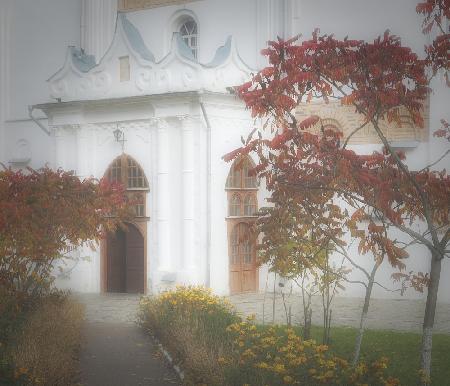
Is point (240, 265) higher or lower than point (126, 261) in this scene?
lower

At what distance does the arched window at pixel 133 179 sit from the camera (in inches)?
760

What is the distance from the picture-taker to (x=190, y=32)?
69.6ft

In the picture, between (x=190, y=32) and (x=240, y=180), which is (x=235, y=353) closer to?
(x=240, y=180)

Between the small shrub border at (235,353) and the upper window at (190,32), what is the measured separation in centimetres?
979

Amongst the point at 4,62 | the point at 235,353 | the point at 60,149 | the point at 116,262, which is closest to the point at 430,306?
the point at 235,353

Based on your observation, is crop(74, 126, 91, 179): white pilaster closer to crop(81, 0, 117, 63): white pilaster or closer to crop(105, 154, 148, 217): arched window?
crop(105, 154, 148, 217): arched window

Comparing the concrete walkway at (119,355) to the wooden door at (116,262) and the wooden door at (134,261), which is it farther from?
the wooden door at (116,262)

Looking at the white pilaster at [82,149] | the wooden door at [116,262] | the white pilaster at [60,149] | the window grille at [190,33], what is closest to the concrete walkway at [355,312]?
A: the wooden door at [116,262]

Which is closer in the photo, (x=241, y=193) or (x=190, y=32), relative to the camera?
(x=241, y=193)

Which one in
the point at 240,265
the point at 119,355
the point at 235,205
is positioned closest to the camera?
the point at 119,355

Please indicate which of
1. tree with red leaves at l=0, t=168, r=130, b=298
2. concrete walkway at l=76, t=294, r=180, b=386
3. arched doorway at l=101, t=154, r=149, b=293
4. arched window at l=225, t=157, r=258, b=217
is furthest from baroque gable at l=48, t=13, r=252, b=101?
concrete walkway at l=76, t=294, r=180, b=386

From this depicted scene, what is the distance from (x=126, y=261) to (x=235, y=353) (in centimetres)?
1034

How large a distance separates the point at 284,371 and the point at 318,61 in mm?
3600

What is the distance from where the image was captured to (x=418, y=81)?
8.04 m
